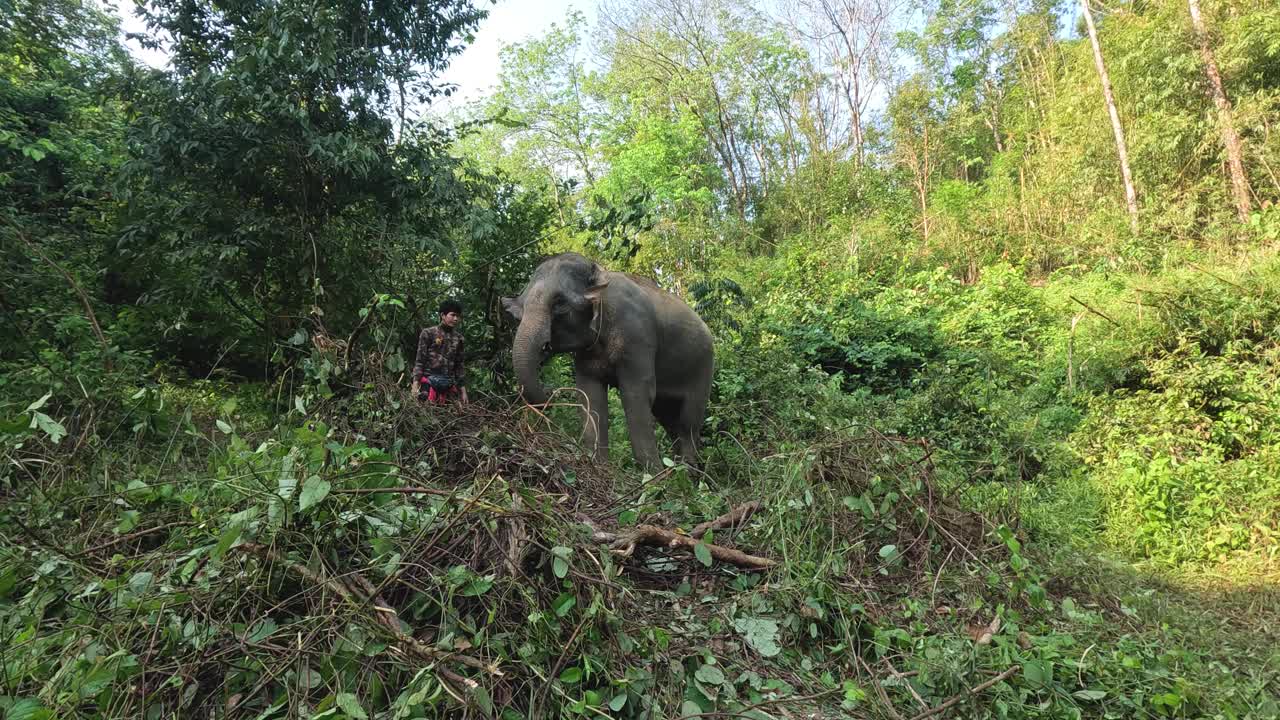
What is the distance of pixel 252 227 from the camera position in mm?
6953

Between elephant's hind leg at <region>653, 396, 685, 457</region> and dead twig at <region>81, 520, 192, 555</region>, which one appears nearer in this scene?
dead twig at <region>81, 520, 192, 555</region>

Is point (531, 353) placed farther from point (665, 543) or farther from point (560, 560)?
point (560, 560)

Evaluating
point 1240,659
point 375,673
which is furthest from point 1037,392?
point 375,673

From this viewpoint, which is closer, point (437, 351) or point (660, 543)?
point (660, 543)

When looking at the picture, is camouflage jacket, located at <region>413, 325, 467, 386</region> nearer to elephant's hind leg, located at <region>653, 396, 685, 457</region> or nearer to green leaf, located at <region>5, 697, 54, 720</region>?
elephant's hind leg, located at <region>653, 396, 685, 457</region>

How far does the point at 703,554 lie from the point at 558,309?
293 centimetres

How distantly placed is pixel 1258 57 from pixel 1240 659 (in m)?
13.1

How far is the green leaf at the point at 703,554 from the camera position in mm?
3041

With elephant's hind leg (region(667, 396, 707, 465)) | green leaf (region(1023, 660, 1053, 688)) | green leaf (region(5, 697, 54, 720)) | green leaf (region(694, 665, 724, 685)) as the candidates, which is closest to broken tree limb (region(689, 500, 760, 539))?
green leaf (region(694, 665, 724, 685))

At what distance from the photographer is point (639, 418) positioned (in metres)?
5.79

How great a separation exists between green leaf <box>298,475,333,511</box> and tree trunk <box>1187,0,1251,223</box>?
47.1 ft

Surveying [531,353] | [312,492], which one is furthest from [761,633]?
[531,353]

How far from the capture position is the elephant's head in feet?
17.7

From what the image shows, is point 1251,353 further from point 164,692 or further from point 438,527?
point 164,692
